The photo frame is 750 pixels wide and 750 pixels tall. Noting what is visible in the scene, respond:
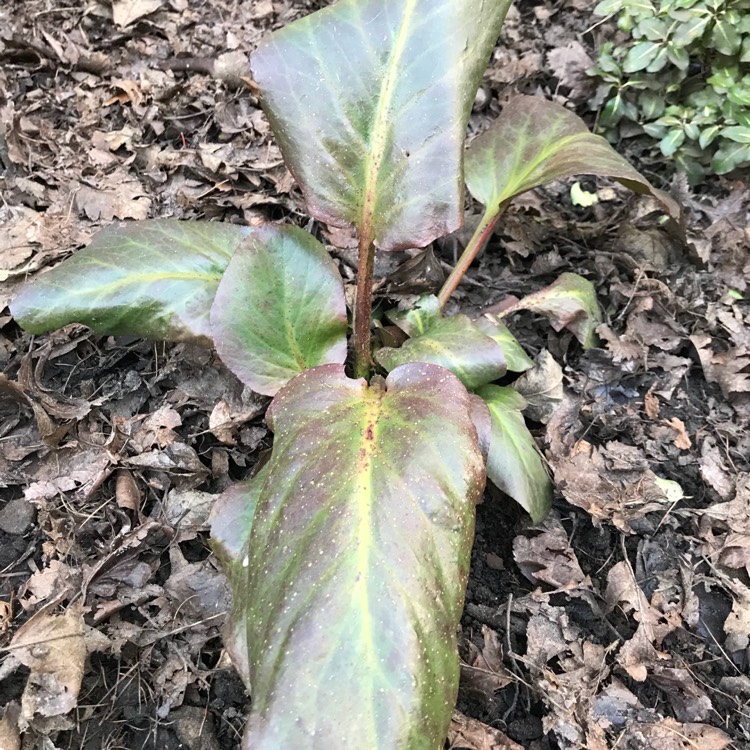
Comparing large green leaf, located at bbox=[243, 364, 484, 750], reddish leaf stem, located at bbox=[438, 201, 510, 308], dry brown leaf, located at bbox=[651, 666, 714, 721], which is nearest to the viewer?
→ large green leaf, located at bbox=[243, 364, 484, 750]

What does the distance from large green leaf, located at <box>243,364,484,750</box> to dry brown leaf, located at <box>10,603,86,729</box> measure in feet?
1.63

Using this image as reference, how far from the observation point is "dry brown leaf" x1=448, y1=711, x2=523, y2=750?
1.22 metres

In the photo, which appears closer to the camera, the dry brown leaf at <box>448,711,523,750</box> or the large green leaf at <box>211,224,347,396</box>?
the dry brown leaf at <box>448,711,523,750</box>

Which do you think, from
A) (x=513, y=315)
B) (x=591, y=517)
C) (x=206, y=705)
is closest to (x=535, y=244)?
(x=513, y=315)

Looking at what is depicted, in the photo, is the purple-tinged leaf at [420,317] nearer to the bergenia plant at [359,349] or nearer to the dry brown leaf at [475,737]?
the bergenia plant at [359,349]

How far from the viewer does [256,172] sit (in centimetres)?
204

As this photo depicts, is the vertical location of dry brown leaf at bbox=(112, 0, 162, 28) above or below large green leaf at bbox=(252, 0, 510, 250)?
above

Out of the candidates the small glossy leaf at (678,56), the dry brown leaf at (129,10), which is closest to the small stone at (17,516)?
the dry brown leaf at (129,10)

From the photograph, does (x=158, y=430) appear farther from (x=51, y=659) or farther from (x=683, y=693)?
(x=683, y=693)

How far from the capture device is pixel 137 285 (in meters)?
1.40

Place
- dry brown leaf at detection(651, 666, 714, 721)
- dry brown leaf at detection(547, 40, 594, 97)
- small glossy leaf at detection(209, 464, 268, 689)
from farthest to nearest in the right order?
dry brown leaf at detection(547, 40, 594, 97)
dry brown leaf at detection(651, 666, 714, 721)
small glossy leaf at detection(209, 464, 268, 689)

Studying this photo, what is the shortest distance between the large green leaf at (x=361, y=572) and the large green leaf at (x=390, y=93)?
47cm

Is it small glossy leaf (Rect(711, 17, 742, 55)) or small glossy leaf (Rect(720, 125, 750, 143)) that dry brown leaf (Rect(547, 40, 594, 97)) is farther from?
small glossy leaf (Rect(720, 125, 750, 143))

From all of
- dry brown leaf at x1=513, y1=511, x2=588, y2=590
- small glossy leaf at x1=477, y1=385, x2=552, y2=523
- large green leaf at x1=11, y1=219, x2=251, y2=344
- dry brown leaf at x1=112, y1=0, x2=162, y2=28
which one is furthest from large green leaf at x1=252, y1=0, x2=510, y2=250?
dry brown leaf at x1=112, y1=0, x2=162, y2=28
